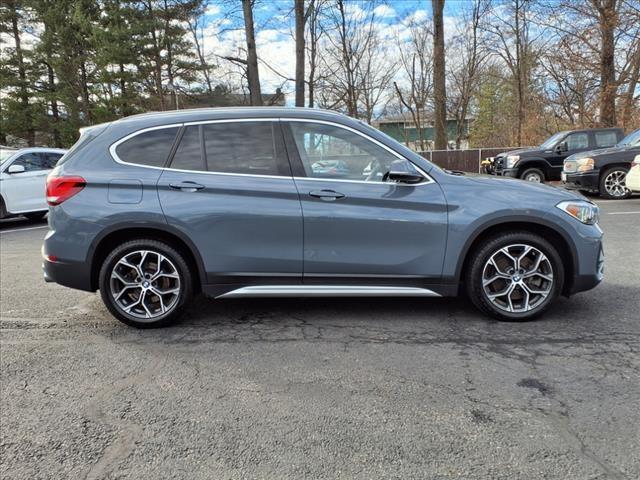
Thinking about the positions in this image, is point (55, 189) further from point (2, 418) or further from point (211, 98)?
point (211, 98)

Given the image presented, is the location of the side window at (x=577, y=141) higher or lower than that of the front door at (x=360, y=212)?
higher

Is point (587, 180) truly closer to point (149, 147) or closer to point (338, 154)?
point (338, 154)

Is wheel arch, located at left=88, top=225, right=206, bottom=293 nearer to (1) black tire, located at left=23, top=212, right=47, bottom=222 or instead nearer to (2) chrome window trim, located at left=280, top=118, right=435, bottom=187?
(2) chrome window trim, located at left=280, top=118, right=435, bottom=187

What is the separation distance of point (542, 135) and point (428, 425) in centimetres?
3149

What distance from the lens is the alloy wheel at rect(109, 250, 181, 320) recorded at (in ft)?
13.0

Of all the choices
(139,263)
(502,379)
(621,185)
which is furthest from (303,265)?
(621,185)

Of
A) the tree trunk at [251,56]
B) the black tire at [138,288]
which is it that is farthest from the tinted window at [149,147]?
the tree trunk at [251,56]

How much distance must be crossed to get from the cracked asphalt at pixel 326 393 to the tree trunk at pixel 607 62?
17.3m

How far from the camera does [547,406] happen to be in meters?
2.74

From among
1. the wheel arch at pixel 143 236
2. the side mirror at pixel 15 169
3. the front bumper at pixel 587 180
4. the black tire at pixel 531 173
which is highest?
the side mirror at pixel 15 169

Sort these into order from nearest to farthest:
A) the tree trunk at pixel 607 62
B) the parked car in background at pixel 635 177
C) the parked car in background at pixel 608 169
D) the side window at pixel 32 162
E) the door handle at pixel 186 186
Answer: the door handle at pixel 186 186
the parked car in background at pixel 635 177
the side window at pixel 32 162
the parked car in background at pixel 608 169
the tree trunk at pixel 607 62

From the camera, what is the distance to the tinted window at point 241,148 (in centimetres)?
394

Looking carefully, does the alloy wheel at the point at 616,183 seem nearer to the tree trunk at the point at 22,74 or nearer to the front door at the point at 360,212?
the front door at the point at 360,212

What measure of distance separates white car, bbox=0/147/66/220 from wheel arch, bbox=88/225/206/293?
8.12m
